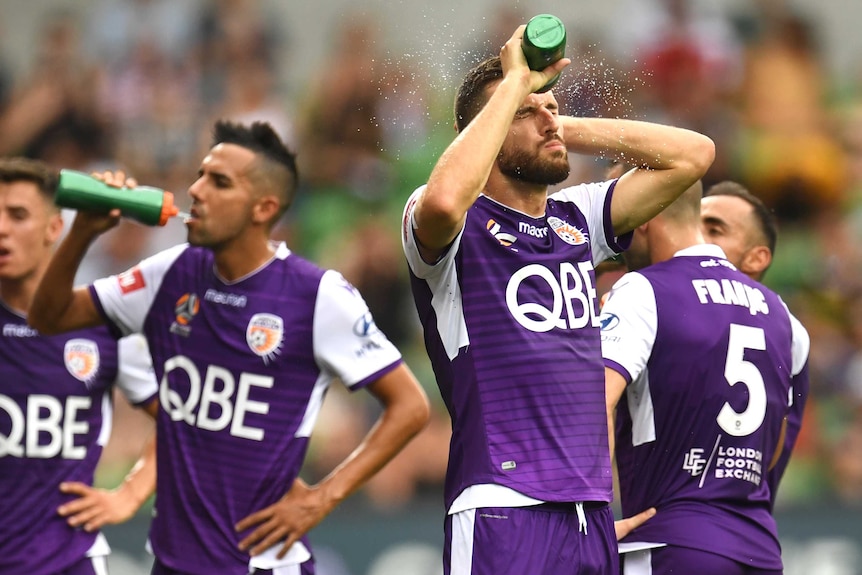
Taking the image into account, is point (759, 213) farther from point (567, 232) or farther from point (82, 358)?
point (82, 358)

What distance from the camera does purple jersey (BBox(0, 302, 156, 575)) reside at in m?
6.31

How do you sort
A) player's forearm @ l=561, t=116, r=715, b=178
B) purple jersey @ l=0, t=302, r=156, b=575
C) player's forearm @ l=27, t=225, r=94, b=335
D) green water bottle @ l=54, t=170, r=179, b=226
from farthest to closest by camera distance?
1. purple jersey @ l=0, t=302, r=156, b=575
2. player's forearm @ l=27, t=225, r=94, b=335
3. green water bottle @ l=54, t=170, r=179, b=226
4. player's forearm @ l=561, t=116, r=715, b=178

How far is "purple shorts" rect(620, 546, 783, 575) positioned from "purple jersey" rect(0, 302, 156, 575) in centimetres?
273

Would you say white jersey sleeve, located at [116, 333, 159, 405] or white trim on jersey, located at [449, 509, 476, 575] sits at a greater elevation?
white jersey sleeve, located at [116, 333, 159, 405]

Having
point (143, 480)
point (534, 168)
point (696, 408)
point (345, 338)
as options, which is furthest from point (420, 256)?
point (143, 480)

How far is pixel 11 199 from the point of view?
6.82 metres

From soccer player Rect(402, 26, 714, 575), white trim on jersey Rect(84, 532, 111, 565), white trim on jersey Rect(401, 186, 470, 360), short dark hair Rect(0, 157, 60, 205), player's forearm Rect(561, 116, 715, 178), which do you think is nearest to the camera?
soccer player Rect(402, 26, 714, 575)

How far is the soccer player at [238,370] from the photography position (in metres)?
5.93

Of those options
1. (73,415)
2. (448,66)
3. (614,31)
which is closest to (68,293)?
(73,415)

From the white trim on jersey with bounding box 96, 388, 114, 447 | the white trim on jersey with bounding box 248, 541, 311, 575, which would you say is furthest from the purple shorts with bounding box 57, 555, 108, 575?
the white trim on jersey with bounding box 248, 541, 311, 575

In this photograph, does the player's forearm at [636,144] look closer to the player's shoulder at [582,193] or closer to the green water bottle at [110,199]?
the player's shoulder at [582,193]

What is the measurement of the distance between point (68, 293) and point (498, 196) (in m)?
2.15

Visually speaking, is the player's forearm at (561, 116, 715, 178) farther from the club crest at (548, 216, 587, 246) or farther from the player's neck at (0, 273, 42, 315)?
the player's neck at (0, 273, 42, 315)

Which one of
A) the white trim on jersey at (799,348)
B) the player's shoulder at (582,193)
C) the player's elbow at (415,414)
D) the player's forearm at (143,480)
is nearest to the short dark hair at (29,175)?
the player's forearm at (143,480)
